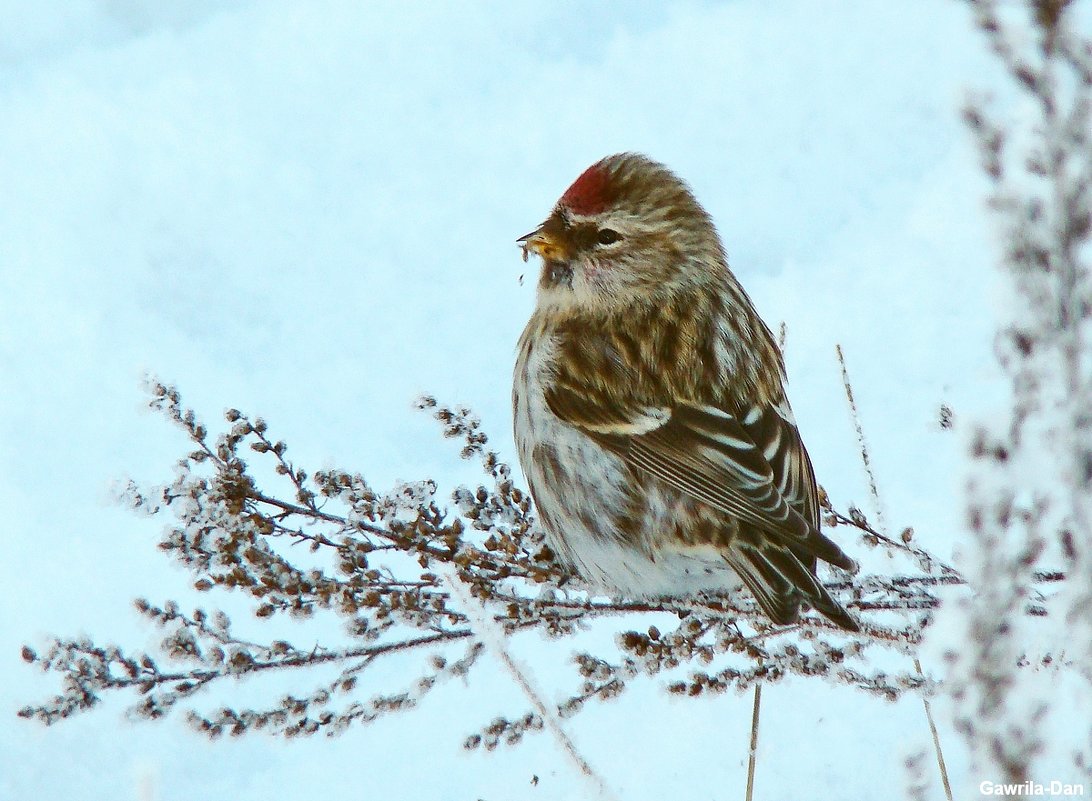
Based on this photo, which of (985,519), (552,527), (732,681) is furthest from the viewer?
(552,527)

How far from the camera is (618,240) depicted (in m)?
2.76

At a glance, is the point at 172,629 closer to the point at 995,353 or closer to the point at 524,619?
the point at 524,619

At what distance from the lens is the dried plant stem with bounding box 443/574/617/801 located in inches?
56.9

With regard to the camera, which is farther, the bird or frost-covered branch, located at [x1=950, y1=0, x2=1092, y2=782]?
the bird

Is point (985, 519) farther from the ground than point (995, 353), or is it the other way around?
point (995, 353)

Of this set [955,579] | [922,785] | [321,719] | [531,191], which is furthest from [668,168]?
[531,191]

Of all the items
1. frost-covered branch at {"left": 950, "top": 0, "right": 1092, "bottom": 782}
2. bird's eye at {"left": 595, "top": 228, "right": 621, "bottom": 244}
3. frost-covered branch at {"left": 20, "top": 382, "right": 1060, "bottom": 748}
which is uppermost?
bird's eye at {"left": 595, "top": 228, "right": 621, "bottom": 244}

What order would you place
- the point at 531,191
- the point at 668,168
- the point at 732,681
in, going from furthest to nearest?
1. the point at 531,191
2. the point at 668,168
3. the point at 732,681

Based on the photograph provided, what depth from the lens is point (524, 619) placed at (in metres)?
2.21

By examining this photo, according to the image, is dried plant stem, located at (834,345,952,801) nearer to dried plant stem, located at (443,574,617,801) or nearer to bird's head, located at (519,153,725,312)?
bird's head, located at (519,153,725,312)

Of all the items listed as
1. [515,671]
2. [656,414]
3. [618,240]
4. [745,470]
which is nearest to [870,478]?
[745,470]

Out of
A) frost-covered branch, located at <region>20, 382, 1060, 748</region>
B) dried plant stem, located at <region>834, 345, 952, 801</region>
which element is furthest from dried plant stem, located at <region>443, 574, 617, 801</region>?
dried plant stem, located at <region>834, 345, 952, 801</region>

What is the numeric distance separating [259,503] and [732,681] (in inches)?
35.8

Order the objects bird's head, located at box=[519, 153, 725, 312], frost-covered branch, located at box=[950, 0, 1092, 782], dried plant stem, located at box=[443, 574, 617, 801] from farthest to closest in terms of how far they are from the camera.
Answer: bird's head, located at box=[519, 153, 725, 312] → dried plant stem, located at box=[443, 574, 617, 801] → frost-covered branch, located at box=[950, 0, 1092, 782]
